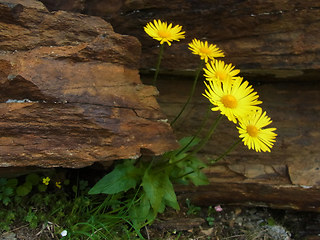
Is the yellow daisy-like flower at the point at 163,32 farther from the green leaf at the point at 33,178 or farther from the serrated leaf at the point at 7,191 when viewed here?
the serrated leaf at the point at 7,191

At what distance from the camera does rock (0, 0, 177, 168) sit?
2525 millimetres

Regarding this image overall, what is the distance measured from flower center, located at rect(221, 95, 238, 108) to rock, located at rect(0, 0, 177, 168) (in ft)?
2.07

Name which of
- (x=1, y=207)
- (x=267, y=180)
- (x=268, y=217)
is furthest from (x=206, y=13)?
(x=1, y=207)

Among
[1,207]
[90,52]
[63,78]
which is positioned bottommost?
[1,207]

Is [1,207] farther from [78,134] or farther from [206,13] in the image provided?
[206,13]

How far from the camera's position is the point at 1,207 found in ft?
9.61

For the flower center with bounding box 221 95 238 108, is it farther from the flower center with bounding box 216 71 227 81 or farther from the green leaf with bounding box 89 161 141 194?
the green leaf with bounding box 89 161 141 194

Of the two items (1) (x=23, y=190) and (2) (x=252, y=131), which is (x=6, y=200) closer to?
(1) (x=23, y=190)

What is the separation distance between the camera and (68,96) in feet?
8.55

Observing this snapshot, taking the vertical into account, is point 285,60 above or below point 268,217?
above

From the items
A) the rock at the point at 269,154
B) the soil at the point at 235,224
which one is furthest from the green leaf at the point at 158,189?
the rock at the point at 269,154

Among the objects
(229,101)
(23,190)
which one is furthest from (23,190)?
(229,101)

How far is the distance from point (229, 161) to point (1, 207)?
6.31 feet

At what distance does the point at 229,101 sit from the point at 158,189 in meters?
0.90
